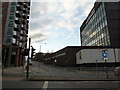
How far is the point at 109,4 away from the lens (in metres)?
46.8

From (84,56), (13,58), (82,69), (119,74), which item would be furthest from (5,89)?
(13,58)

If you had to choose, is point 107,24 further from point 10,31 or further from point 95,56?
point 10,31

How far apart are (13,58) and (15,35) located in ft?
26.6

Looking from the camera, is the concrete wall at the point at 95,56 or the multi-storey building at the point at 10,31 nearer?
the concrete wall at the point at 95,56

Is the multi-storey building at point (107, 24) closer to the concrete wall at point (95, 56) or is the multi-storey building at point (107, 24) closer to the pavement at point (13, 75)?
the concrete wall at point (95, 56)

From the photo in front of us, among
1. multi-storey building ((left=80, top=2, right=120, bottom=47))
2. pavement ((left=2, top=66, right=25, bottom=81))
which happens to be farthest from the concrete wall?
pavement ((left=2, top=66, right=25, bottom=81))

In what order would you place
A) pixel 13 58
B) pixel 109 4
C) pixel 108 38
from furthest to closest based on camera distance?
pixel 109 4 < pixel 108 38 < pixel 13 58

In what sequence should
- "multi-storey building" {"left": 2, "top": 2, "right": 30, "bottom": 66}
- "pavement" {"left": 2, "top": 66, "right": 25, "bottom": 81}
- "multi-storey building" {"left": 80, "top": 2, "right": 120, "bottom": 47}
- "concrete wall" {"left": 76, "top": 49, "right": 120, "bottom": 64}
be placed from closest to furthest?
"pavement" {"left": 2, "top": 66, "right": 25, "bottom": 81} < "concrete wall" {"left": 76, "top": 49, "right": 120, "bottom": 64} < "multi-storey building" {"left": 2, "top": 2, "right": 30, "bottom": 66} < "multi-storey building" {"left": 80, "top": 2, "right": 120, "bottom": 47}

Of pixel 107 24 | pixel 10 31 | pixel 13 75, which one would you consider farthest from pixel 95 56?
pixel 10 31

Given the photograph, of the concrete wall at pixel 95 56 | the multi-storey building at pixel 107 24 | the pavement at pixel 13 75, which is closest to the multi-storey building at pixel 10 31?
the pavement at pixel 13 75

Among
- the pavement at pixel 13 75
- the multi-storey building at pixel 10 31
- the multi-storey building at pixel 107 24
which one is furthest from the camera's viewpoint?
the multi-storey building at pixel 107 24

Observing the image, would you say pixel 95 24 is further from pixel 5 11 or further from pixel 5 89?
pixel 5 89

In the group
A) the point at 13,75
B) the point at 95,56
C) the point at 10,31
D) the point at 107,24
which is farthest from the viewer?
the point at 107,24

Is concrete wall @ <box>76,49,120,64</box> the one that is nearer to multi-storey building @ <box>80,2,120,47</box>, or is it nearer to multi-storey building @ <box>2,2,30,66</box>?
multi-storey building @ <box>80,2,120,47</box>
